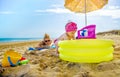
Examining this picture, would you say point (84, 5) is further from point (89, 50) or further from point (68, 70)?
point (68, 70)

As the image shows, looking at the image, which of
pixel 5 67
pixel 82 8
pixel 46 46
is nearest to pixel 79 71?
pixel 5 67

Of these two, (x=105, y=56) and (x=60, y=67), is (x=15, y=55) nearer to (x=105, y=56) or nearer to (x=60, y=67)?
(x=60, y=67)

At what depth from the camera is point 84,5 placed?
16.5 feet

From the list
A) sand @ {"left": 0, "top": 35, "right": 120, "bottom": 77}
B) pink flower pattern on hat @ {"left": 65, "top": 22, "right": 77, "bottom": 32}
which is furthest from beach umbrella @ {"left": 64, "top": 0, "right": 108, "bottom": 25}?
sand @ {"left": 0, "top": 35, "right": 120, "bottom": 77}

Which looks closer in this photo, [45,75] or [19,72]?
[45,75]

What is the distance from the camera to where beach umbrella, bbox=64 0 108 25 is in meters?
5.02

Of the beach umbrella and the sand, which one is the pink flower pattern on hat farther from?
the sand

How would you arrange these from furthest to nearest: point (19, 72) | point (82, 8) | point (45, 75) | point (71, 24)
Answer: point (82, 8) → point (71, 24) → point (19, 72) → point (45, 75)

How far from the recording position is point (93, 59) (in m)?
3.96

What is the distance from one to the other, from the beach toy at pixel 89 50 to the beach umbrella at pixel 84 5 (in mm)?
1166

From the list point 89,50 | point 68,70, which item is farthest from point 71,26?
point 68,70

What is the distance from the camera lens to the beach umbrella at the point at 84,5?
5.02 meters

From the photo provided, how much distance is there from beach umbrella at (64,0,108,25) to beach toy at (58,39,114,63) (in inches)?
45.9

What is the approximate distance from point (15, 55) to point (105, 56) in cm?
178
